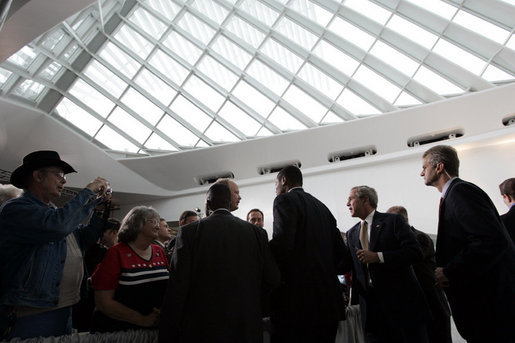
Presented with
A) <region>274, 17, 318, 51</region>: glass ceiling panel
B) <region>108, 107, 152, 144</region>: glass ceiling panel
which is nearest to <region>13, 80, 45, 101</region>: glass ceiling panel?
<region>108, 107, 152, 144</region>: glass ceiling panel

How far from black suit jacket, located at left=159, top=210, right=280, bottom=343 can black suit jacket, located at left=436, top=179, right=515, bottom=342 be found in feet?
4.70

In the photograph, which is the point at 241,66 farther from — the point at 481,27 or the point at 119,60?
the point at 481,27

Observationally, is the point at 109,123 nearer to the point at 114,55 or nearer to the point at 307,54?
the point at 114,55

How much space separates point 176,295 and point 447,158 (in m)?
2.57

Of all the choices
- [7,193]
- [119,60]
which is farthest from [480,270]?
[119,60]

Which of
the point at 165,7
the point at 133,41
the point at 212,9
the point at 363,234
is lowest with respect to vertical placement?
the point at 363,234

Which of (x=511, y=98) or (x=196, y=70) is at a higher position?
(x=196, y=70)

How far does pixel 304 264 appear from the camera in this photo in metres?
2.86

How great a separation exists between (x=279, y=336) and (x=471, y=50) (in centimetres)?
1301

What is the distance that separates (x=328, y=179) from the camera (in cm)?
1542

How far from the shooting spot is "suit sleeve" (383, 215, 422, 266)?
3.19m

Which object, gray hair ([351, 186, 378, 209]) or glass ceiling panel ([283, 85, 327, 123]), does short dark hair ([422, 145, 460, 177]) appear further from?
glass ceiling panel ([283, 85, 327, 123])

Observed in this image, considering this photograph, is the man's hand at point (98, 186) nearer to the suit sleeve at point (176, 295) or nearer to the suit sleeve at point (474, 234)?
the suit sleeve at point (176, 295)

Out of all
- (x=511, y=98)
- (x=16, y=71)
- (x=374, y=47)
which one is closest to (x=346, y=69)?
(x=374, y=47)
